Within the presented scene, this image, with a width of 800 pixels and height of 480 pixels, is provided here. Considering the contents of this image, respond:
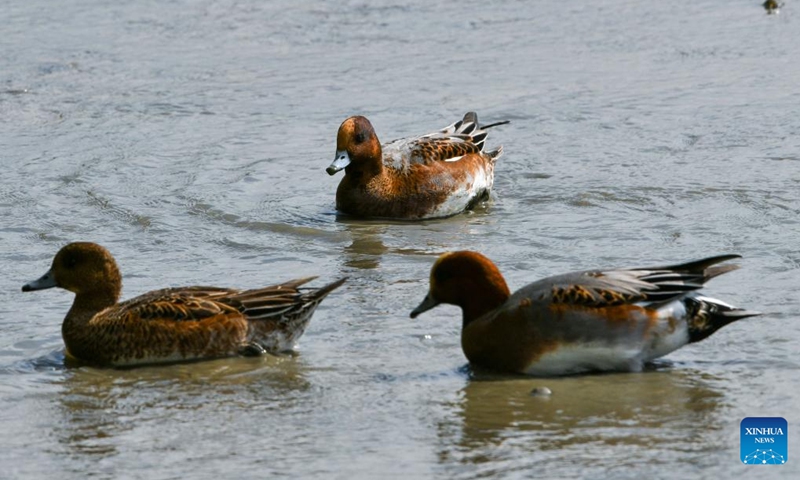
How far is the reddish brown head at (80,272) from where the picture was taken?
7891mm

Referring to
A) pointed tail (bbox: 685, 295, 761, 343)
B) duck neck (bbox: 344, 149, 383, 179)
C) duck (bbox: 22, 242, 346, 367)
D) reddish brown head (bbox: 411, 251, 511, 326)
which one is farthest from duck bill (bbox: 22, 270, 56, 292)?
duck neck (bbox: 344, 149, 383, 179)

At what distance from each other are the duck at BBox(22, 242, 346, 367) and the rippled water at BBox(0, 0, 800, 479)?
13 cm

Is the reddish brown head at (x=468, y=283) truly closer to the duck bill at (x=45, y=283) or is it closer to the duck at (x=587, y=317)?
the duck at (x=587, y=317)

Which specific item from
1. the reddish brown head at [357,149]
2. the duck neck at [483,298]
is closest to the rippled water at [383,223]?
the duck neck at [483,298]

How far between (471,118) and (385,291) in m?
3.94

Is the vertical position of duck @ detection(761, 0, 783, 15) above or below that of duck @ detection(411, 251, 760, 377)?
above

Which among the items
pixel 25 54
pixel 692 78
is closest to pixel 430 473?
pixel 692 78

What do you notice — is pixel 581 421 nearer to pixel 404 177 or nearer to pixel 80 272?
pixel 80 272

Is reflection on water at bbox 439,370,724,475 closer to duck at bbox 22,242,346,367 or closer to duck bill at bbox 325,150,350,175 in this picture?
duck at bbox 22,242,346,367

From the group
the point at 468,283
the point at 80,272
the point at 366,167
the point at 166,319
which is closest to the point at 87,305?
the point at 80,272

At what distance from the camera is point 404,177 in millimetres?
11625

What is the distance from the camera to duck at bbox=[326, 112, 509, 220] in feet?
37.6

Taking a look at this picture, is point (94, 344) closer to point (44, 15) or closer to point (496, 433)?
point (496, 433)

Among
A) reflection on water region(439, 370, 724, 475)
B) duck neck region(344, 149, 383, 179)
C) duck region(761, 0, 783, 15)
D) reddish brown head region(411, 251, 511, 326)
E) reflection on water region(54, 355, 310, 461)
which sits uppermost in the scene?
duck region(761, 0, 783, 15)
